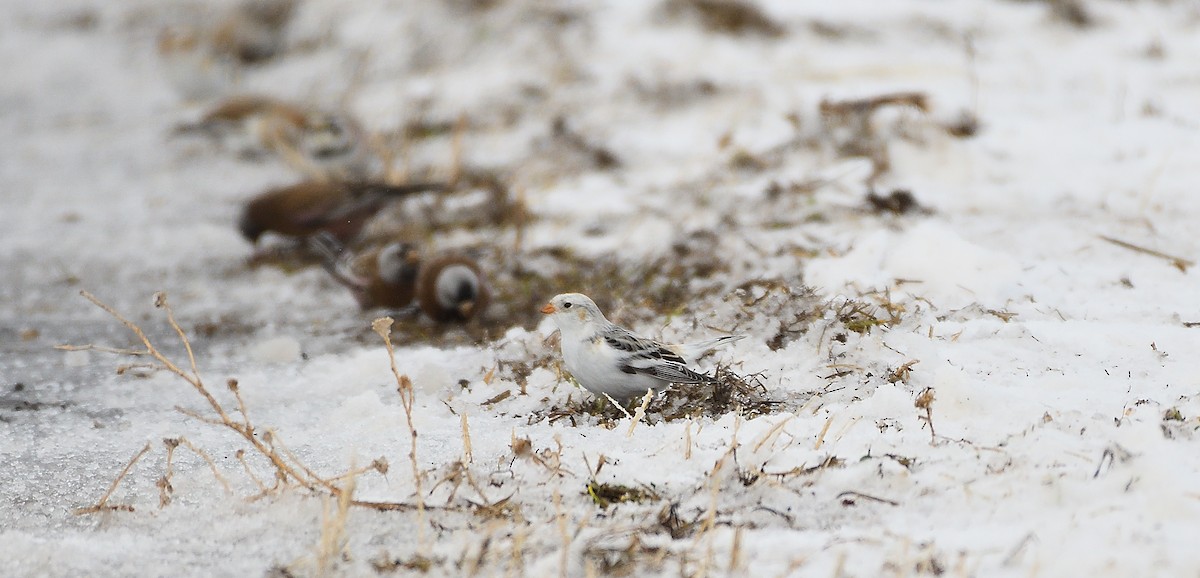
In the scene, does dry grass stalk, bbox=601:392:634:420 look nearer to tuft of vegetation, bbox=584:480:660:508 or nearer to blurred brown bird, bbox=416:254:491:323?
tuft of vegetation, bbox=584:480:660:508

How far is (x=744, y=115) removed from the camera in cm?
532

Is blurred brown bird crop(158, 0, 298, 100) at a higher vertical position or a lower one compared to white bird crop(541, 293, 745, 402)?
lower

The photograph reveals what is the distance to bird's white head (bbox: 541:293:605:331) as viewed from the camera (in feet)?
8.71

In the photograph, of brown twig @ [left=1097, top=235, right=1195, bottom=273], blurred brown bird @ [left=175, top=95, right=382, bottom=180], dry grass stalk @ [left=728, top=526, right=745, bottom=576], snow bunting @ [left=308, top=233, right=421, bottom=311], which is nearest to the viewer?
dry grass stalk @ [left=728, top=526, right=745, bottom=576]

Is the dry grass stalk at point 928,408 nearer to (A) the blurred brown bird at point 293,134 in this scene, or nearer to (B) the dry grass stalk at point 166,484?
(B) the dry grass stalk at point 166,484

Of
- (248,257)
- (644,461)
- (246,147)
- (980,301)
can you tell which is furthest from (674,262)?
(246,147)

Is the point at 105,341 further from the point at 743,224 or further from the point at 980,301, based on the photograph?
the point at 980,301

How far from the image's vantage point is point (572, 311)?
2.67 m

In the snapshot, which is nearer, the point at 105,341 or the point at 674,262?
the point at 105,341

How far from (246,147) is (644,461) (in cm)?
454

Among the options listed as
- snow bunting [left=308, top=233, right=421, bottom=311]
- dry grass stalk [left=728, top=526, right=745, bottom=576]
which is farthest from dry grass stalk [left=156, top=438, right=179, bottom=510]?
snow bunting [left=308, top=233, right=421, bottom=311]

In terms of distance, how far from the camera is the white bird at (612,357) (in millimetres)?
2516

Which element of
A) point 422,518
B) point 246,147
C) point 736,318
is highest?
point 422,518

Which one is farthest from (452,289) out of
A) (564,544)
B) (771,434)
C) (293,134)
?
(293,134)
